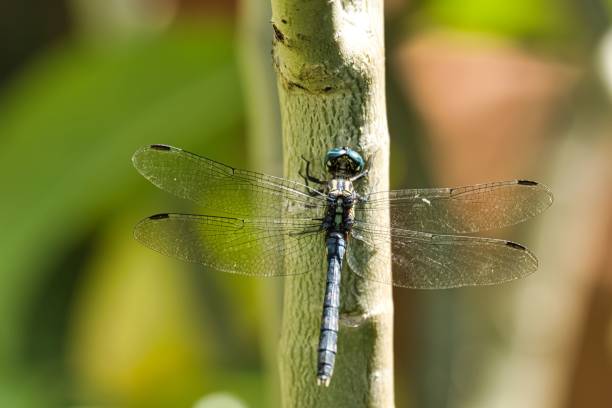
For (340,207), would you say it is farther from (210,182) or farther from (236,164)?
(236,164)

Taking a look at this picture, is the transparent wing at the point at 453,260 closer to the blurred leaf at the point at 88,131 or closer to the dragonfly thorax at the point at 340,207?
the dragonfly thorax at the point at 340,207

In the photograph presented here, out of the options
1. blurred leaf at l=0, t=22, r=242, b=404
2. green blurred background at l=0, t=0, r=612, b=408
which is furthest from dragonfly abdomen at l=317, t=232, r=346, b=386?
blurred leaf at l=0, t=22, r=242, b=404

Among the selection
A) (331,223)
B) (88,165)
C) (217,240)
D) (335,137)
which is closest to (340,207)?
(331,223)

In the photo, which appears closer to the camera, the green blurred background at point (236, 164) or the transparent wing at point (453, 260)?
the transparent wing at point (453, 260)

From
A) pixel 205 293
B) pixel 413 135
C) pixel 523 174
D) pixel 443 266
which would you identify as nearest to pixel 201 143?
pixel 205 293

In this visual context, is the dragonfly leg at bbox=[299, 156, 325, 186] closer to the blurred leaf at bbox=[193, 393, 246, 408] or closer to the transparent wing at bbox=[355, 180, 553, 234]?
the transparent wing at bbox=[355, 180, 553, 234]

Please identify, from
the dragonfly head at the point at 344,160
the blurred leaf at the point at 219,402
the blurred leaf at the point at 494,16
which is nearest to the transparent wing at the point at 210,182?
the dragonfly head at the point at 344,160
